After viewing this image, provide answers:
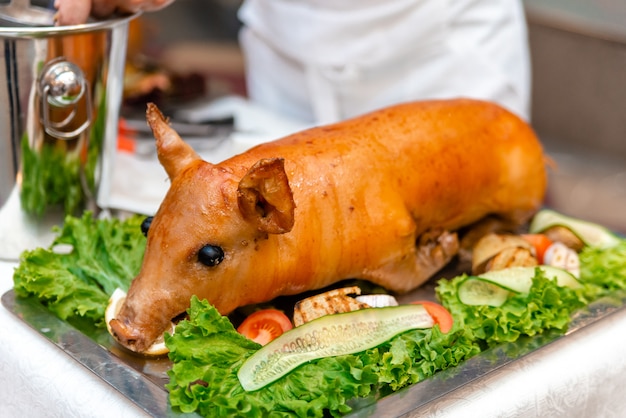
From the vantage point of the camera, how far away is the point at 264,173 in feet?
4.74

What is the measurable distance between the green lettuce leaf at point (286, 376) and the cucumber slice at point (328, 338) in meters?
0.02

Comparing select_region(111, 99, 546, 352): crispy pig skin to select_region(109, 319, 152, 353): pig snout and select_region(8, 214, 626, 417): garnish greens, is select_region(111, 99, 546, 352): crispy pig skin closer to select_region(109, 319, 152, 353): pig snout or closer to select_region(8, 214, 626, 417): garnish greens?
select_region(109, 319, 152, 353): pig snout

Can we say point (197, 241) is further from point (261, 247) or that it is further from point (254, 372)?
point (254, 372)

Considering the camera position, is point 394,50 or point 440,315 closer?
point 440,315

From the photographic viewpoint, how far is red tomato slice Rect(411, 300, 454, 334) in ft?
5.57

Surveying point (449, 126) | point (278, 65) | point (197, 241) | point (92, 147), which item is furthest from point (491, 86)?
point (197, 241)

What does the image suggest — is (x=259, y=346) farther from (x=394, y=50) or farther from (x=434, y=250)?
(x=394, y=50)

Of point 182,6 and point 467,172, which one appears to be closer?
point 467,172

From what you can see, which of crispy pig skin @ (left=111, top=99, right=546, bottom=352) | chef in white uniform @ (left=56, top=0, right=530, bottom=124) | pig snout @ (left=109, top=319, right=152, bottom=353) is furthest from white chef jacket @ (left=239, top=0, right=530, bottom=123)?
pig snout @ (left=109, top=319, right=152, bottom=353)

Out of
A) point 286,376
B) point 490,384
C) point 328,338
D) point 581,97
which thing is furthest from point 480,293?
point 581,97

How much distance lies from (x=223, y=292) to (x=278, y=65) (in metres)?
1.69

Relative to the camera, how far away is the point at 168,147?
5.45 ft

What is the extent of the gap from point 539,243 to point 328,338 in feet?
2.32

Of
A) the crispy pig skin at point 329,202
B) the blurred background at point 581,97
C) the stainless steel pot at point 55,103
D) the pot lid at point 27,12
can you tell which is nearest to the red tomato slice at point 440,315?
the crispy pig skin at point 329,202
